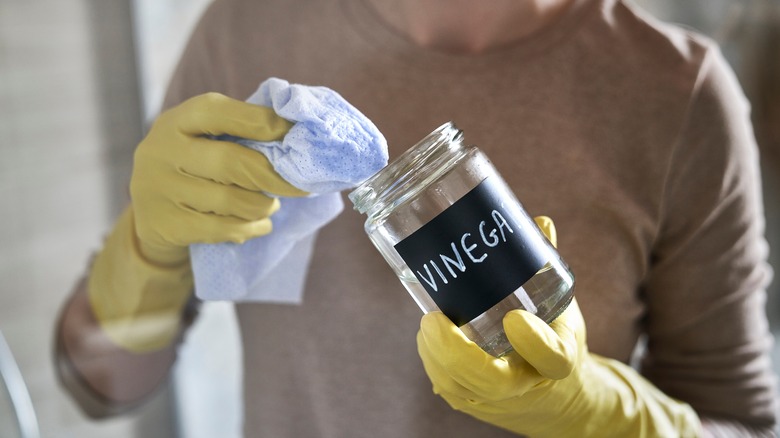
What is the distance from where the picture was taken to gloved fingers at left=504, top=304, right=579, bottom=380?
429mm

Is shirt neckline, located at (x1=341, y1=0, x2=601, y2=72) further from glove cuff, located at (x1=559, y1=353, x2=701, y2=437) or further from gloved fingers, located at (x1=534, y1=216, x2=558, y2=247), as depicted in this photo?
glove cuff, located at (x1=559, y1=353, x2=701, y2=437)

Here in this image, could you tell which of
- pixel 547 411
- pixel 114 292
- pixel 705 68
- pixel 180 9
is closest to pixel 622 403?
pixel 547 411

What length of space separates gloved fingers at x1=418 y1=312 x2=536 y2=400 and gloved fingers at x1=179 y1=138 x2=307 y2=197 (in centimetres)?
12

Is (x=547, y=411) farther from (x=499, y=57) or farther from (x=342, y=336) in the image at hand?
(x=499, y=57)

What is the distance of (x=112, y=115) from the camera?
657mm

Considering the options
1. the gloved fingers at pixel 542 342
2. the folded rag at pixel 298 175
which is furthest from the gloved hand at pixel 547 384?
the folded rag at pixel 298 175

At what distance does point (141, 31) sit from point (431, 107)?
0.34m

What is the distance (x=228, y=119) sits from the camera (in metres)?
0.45

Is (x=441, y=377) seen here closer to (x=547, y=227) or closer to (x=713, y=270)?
(x=547, y=227)

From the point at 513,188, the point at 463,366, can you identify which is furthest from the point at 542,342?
the point at 513,188

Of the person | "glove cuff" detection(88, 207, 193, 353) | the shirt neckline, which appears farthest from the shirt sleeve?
"glove cuff" detection(88, 207, 193, 353)

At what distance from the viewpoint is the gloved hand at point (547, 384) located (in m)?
0.44

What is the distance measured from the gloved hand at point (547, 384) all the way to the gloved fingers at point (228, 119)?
15 cm

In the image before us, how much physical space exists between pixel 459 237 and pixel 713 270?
0.36 m
